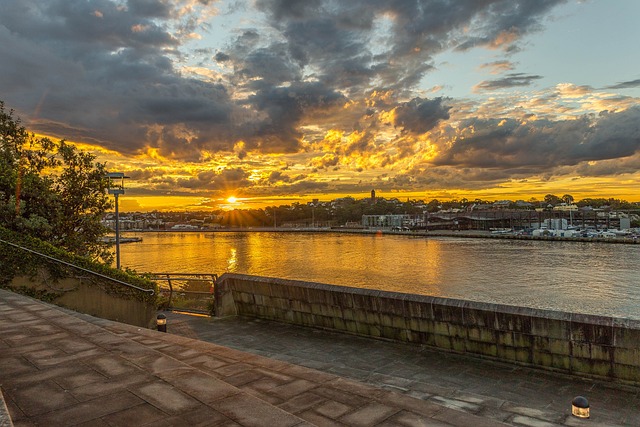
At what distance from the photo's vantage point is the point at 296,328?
9.22 m

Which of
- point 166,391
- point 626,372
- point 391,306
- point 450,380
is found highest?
point 166,391

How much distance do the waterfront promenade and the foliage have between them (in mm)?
2395

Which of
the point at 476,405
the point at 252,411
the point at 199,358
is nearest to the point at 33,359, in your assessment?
the point at 199,358

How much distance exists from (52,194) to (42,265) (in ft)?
18.8

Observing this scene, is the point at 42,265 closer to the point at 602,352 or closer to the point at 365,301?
the point at 365,301

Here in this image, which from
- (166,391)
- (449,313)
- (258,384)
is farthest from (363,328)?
(166,391)

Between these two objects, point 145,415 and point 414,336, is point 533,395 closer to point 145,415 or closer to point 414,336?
point 414,336

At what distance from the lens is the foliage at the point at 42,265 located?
33.8 ft

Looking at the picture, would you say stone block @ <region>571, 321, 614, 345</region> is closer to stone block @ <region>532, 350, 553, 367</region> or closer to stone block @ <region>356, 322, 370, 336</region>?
stone block @ <region>532, 350, 553, 367</region>

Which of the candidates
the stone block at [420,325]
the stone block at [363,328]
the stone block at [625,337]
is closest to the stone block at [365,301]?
the stone block at [363,328]

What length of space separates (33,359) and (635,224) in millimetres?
181666

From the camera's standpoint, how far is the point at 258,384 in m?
4.98

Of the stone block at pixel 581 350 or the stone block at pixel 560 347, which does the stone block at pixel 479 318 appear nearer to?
the stone block at pixel 560 347

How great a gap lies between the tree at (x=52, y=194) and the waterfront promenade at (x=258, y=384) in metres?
6.94
